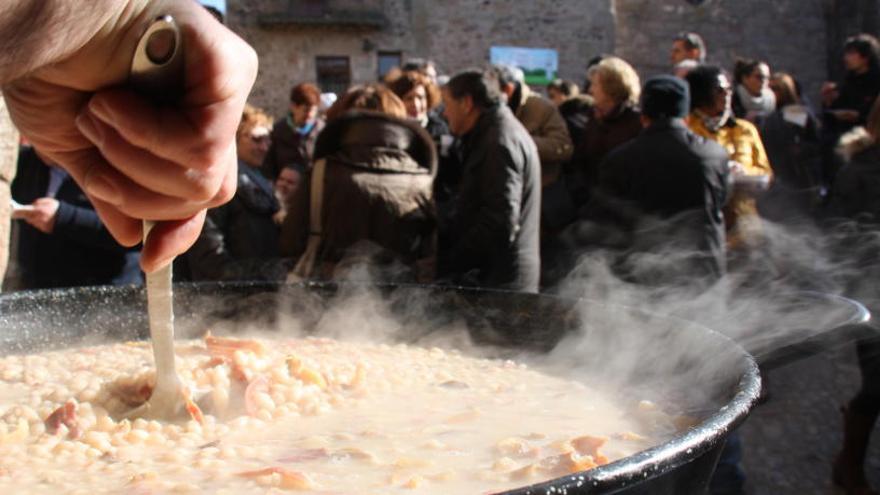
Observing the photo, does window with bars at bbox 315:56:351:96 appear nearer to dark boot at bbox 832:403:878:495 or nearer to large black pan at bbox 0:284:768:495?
dark boot at bbox 832:403:878:495

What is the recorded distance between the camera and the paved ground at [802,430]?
15.2 ft

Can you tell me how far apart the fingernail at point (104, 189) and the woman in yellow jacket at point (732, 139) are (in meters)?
4.50

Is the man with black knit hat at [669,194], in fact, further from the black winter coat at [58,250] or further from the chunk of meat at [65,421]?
the chunk of meat at [65,421]

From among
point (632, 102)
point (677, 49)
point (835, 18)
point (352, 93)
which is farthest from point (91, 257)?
point (835, 18)

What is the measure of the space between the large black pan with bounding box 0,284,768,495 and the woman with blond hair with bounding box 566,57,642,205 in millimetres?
3886

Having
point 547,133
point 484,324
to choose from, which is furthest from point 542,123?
point 484,324

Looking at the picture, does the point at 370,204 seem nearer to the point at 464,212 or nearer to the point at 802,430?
the point at 464,212

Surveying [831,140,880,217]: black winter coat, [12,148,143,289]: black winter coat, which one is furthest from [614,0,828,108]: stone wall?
[12,148,143,289]: black winter coat

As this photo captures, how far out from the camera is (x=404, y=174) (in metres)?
4.57

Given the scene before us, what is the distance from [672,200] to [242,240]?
2.30m

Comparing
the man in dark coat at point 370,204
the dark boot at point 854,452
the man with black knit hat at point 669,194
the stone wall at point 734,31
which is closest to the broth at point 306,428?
the man in dark coat at point 370,204

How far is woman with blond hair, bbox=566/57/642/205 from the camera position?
19.9 ft

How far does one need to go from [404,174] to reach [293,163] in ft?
6.48

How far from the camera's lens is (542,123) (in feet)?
20.8
